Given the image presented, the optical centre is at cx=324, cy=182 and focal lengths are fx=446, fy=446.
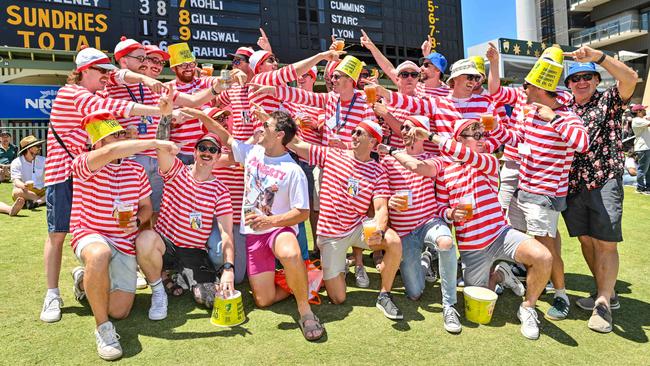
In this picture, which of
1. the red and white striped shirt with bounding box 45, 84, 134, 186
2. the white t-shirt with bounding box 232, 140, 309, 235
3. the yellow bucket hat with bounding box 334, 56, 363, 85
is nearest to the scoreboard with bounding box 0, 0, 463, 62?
the yellow bucket hat with bounding box 334, 56, 363, 85

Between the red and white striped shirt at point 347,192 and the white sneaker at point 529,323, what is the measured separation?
58.2 inches

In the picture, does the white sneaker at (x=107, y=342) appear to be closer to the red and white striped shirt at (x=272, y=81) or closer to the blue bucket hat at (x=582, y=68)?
the red and white striped shirt at (x=272, y=81)

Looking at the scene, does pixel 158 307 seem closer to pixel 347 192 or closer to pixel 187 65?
pixel 347 192

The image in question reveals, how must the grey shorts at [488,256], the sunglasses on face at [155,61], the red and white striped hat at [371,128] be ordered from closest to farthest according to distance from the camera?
the grey shorts at [488,256]
the red and white striped hat at [371,128]
the sunglasses on face at [155,61]

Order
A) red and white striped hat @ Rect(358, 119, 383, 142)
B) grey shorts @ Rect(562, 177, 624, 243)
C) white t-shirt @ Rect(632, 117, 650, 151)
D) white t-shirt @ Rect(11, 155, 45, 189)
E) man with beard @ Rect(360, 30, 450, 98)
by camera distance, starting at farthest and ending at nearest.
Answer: white t-shirt @ Rect(632, 117, 650, 151) < white t-shirt @ Rect(11, 155, 45, 189) < man with beard @ Rect(360, 30, 450, 98) < red and white striped hat @ Rect(358, 119, 383, 142) < grey shorts @ Rect(562, 177, 624, 243)

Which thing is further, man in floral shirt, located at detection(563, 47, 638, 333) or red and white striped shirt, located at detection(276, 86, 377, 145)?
red and white striped shirt, located at detection(276, 86, 377, 145)

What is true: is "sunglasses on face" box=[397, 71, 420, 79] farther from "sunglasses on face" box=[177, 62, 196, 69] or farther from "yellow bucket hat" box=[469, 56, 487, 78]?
"sunglasses on face" box=[177, 62, 196, 69]

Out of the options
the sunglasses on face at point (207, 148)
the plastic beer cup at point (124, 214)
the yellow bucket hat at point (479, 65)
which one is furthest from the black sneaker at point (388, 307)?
the yellow bucket hat at point (479, 65)

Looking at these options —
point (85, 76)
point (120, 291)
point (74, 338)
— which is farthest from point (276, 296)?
point (85, 76)

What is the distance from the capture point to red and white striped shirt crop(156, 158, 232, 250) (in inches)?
157

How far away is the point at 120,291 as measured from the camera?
357 cm

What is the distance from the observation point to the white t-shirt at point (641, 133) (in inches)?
391

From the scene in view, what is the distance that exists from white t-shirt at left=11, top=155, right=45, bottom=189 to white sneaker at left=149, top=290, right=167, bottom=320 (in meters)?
6.32

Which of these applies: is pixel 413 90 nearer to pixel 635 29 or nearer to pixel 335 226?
pixel 335 226
